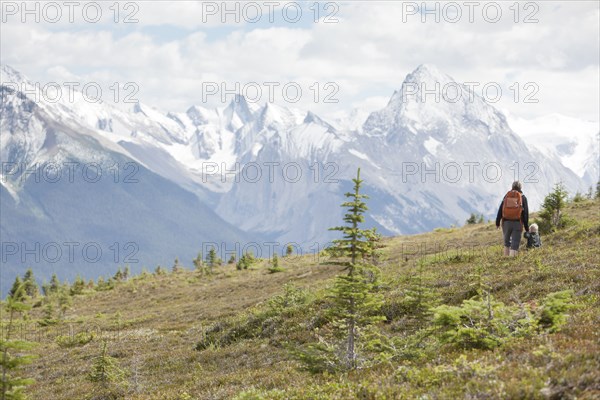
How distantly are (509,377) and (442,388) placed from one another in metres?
1.11

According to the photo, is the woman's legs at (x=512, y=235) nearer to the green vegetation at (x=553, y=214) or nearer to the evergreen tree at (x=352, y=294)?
the green vegetation at (x=553, y=214)

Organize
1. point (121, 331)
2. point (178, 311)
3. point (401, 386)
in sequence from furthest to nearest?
point (178, 311) < point (121, 331) < point (401, 386)

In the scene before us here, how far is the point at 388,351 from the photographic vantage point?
14078mm

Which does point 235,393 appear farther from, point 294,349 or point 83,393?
point 83,393

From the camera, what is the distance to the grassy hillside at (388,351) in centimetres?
977

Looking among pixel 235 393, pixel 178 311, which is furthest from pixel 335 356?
pixel 178 311

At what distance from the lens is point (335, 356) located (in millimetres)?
13102

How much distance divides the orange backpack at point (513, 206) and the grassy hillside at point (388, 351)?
1.67 metres

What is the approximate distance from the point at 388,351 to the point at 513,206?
10973 millimetres

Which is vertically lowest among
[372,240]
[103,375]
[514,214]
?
[103,375]

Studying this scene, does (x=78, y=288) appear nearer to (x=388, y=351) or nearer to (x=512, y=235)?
(x=512, y=235)

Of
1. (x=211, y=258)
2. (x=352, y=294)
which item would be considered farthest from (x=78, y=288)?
(x=352, y=294)

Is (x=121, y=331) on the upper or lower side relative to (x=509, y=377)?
lower

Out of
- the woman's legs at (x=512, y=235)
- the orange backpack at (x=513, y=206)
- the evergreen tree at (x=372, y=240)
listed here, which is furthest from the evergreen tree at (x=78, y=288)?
the orange backpack at (x=513, y=206)
